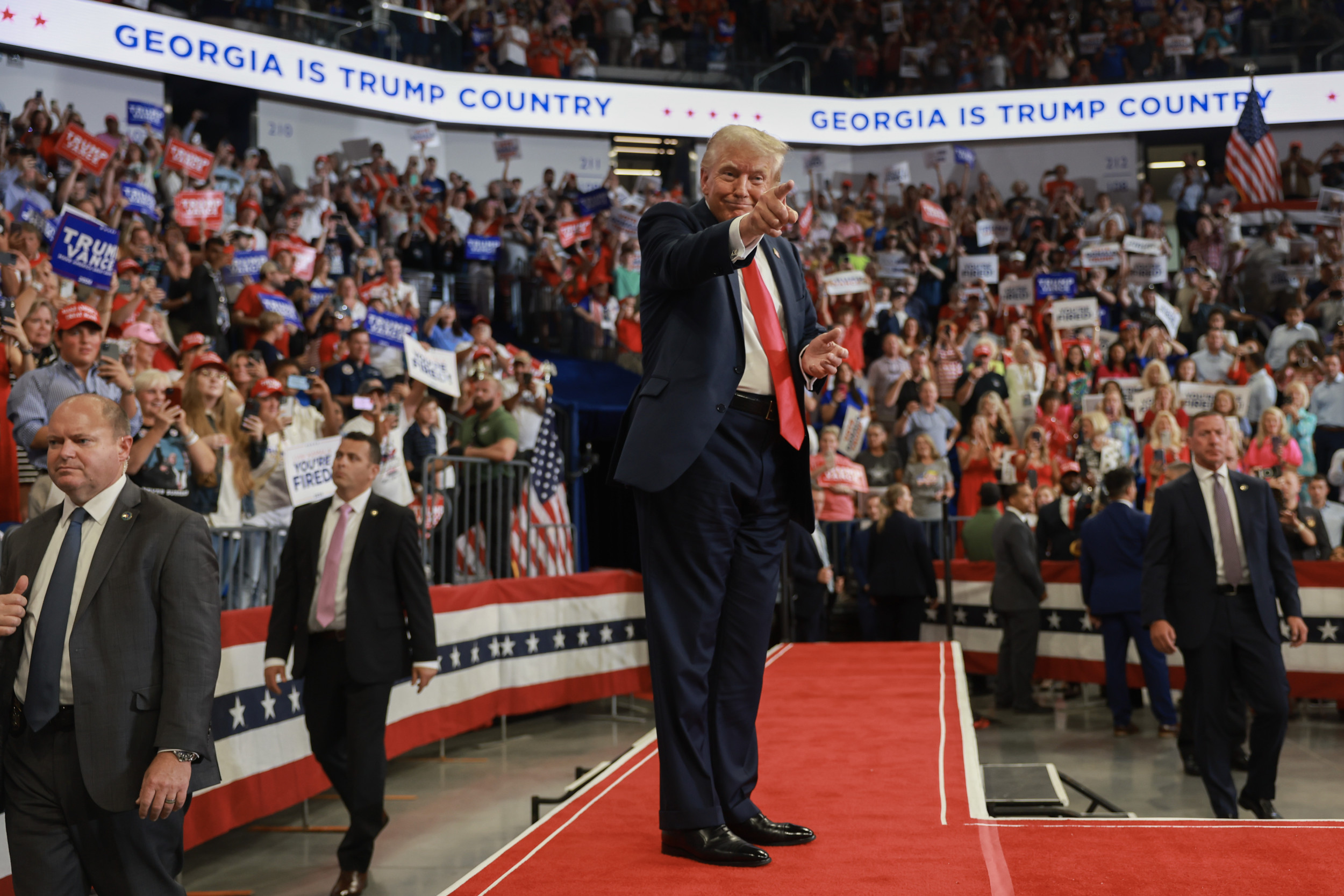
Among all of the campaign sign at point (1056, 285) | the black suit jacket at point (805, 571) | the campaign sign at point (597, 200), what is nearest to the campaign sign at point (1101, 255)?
the campaign sign at point (1056, 285)

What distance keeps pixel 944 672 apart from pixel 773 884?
427 centimetres

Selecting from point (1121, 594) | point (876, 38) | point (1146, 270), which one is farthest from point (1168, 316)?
point (876, 38)

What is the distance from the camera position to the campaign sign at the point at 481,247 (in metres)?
16.1

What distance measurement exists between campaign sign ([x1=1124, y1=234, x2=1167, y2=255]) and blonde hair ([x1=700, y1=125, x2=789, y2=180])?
1593 cm

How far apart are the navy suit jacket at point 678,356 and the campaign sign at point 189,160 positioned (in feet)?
37.0

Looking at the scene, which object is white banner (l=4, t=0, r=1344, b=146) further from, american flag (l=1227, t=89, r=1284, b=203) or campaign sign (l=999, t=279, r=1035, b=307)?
campaign sign (l=999, t=279, r=1035, b=307)

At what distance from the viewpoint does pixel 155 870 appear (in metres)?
3.08

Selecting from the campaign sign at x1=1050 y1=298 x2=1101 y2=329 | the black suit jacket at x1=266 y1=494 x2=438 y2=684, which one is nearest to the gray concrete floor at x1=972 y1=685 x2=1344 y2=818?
the black suit jacket at x1=266 y1=494 x2=438 y2=684

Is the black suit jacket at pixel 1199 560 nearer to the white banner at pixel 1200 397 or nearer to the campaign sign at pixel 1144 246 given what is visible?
the white banner at pixel 1200 397

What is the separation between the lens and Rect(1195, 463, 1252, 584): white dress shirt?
19.6ft

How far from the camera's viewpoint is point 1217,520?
6035mm

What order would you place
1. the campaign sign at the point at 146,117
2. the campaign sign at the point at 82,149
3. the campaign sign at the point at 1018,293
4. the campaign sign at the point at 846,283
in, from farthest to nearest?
the campaign sign at the point at 1018,293
the campaign sign at the point at 846,283
the campaign sign at the point at 146,117
the campaign sign at the point at 82,149

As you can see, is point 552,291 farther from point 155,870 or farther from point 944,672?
point 155,870

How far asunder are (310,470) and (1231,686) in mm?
4909
